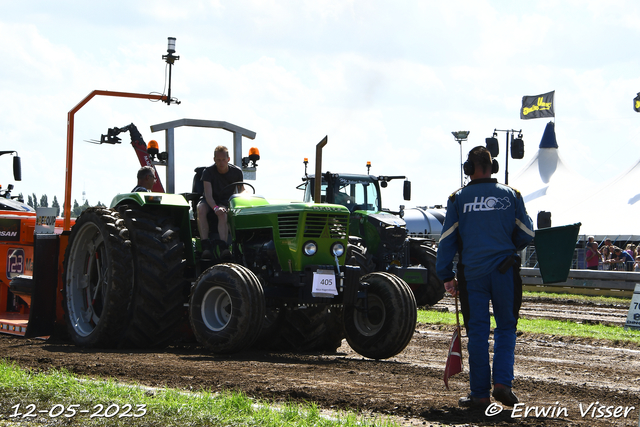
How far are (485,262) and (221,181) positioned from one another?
413 centimetres

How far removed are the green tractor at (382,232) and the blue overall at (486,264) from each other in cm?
979

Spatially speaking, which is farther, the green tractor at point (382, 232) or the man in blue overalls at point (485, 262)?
the green tractor at point (382, 232)

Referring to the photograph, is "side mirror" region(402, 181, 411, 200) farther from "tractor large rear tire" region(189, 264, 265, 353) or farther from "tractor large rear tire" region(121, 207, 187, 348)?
"tractor large rear tire" region(189, 264, 265, 353)

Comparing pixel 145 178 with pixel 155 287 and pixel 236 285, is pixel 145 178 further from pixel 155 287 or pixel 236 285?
pixel 236 285

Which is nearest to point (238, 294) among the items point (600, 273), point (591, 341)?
point (591, 341)

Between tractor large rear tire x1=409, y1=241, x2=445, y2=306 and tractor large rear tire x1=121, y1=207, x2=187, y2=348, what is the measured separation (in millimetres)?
8724

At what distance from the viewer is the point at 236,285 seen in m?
7.59

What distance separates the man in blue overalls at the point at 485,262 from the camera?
5.34 meters

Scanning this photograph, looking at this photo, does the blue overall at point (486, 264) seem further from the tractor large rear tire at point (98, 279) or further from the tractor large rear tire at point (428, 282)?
the tractor large rear tire at point (428, 282)

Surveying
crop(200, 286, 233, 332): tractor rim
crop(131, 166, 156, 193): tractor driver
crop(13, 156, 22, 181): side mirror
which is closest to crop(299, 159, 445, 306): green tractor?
crop(131, 166, 156, 193): tractor driver

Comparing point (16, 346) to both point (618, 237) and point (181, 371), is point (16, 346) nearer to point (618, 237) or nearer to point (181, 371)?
point (181, 371)

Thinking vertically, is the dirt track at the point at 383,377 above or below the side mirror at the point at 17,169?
below

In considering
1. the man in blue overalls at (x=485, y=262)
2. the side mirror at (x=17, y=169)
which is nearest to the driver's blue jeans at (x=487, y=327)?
the man in blue overalls at (x=485, y=262)

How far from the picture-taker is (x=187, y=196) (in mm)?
9258
